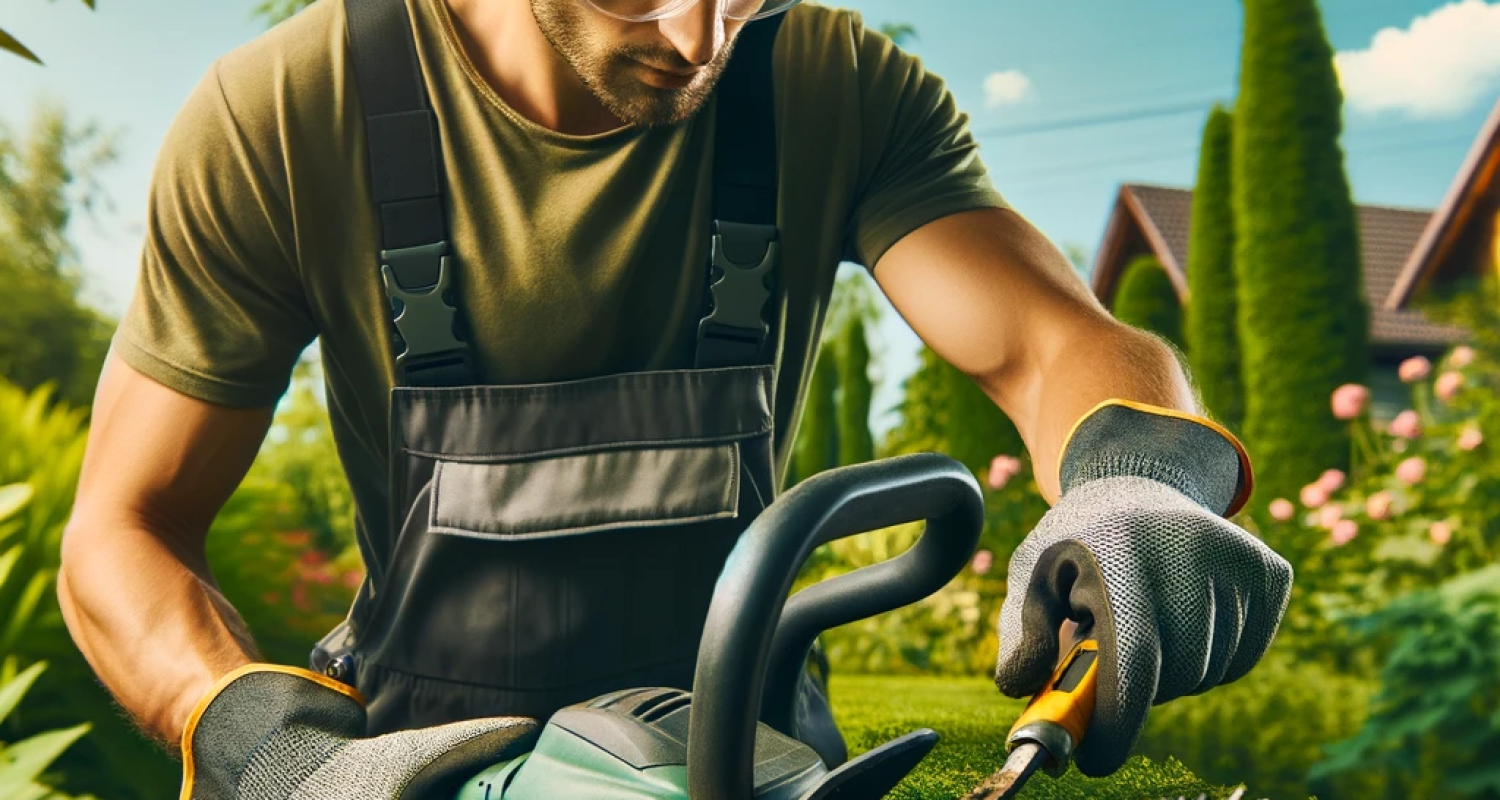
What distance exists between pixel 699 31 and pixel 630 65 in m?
0.13

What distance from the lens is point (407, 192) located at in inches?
66.3

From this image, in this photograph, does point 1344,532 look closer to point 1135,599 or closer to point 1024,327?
point 1024,327

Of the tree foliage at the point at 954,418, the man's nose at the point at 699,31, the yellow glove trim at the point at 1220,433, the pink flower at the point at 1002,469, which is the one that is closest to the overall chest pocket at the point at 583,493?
the man's nose at the point at 699,31

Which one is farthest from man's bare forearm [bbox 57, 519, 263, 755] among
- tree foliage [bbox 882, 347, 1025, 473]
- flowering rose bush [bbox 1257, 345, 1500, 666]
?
tree foliage [bbox 882, 347, 1025, 473]

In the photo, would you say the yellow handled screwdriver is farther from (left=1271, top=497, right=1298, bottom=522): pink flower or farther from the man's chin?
(left=1271, top=497, right=1298, bottom=522): pink flower

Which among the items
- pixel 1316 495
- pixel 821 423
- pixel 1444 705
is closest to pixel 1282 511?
pixel 1316 495

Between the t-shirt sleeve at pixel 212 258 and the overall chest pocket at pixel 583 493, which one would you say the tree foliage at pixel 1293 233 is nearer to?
the overall chest pocket at pixel 583 493

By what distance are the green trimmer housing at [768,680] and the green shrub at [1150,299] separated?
30.9ft

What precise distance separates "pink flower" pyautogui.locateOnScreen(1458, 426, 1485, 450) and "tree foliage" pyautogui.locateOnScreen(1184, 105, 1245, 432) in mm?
4910

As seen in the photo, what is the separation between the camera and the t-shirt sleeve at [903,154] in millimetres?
1856

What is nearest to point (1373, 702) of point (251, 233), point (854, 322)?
point (251, 233)

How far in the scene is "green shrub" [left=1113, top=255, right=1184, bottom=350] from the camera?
33.4 feet

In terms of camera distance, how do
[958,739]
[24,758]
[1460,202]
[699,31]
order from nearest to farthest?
[699,31], [24,758], [958,739], [1460,202]

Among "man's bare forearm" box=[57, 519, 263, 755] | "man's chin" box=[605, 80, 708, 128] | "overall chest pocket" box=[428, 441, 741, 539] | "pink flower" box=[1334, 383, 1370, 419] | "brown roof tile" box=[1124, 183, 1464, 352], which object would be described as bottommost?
"brown roof tile" box=[1124, 183, 1464, 352]
